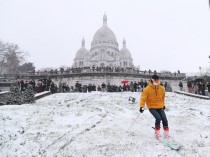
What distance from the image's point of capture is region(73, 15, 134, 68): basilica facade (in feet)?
255

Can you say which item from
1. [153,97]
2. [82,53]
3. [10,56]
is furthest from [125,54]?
[153,97]

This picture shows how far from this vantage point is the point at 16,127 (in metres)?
7.38

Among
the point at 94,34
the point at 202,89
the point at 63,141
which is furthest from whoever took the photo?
the point at 94,34

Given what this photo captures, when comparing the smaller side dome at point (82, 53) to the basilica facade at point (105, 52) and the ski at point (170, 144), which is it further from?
the ski at point (170, 144)

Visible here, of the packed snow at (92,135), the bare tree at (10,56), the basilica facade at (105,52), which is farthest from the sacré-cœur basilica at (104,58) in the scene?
the packed snow at (92,135)

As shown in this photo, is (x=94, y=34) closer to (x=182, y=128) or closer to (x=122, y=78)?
(x=122, y=78)

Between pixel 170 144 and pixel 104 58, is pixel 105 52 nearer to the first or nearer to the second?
pixel 104 58

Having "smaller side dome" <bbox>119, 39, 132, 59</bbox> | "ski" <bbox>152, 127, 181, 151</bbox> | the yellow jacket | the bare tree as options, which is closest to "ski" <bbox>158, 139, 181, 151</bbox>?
"ski" <bbox>152, 127, 181, 151</bbox>

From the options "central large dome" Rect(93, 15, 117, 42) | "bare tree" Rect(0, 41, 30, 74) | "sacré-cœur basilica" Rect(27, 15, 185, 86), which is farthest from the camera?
"central large dome" Rect(93, 15, 117, 42)

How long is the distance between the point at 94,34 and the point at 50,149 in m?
82.4

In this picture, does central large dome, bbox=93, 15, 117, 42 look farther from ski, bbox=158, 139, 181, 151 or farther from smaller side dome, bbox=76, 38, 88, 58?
ski, bbox=158, 139, 181, 151

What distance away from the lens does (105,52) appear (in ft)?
260

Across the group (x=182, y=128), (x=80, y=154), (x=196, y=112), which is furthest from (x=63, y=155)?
(x=196, y=112)

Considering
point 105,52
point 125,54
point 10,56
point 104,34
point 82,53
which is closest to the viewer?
point 10,56
